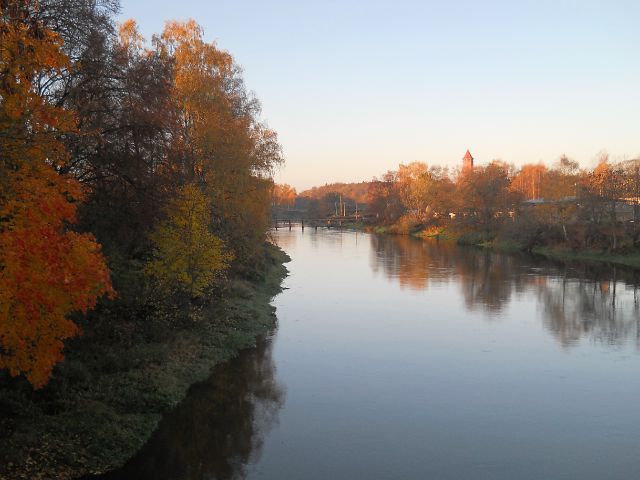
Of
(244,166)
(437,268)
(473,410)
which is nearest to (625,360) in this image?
(473,410)

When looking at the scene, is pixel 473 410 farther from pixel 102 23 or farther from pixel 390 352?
pixel 102 23

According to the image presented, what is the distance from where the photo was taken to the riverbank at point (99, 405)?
11.2 meters

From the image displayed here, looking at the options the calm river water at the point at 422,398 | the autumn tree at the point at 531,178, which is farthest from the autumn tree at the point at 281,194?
the autumn tree at the point at 531,178

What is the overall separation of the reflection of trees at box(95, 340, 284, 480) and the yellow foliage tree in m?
3.66

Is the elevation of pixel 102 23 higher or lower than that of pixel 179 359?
higher

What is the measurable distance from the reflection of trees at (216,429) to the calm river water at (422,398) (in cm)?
5

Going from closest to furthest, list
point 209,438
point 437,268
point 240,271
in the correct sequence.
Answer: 1. point 209,438
2. point 240,271
3. point 437,268

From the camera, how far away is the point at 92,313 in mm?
17531

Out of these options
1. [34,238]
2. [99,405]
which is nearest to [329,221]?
[99,405]

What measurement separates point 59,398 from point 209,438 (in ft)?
11.9

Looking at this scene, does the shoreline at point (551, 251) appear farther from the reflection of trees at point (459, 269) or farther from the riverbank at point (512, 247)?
the reflection of trees at point (459, 269)

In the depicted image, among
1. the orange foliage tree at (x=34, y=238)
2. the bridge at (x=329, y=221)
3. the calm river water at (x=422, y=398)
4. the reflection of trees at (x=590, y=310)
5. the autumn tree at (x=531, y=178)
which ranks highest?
the autumn tree at (x=531, y=178)

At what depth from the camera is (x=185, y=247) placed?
20.2 metres

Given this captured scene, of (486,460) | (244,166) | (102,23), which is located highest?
(102,23)
